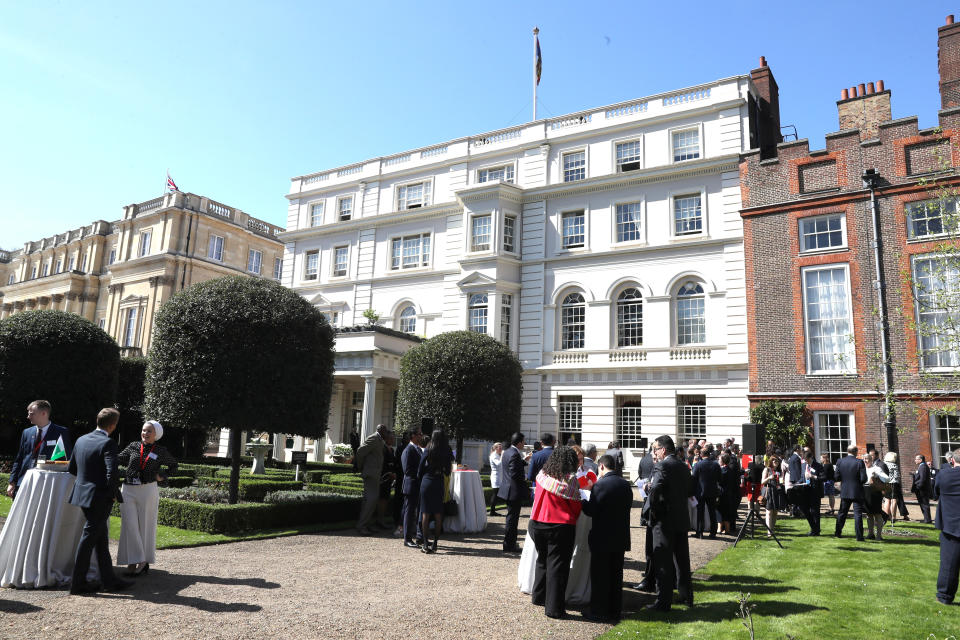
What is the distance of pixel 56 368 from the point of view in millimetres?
21984

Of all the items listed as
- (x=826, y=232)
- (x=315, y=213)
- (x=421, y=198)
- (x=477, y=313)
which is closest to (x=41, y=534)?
(x=477, y=313)

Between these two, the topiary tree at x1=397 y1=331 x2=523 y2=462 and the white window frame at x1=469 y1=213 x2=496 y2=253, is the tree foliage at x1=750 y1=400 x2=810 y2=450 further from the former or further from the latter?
the white window frame at x1=469 y1=213 x2=496 y2=253

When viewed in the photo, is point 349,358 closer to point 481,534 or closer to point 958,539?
point 481,534

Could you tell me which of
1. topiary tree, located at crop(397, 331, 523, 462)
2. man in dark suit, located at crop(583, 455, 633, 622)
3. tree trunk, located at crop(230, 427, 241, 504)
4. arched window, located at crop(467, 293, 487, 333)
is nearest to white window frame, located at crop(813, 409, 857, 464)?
topiary tree, located at crop(397, 331, 523, 462)

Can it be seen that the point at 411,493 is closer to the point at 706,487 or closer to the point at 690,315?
the point at 706,487

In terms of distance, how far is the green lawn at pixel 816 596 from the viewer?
6.66 metres

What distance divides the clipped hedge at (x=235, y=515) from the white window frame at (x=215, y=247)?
1637 inches

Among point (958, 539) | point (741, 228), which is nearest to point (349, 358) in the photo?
point (741, 228)

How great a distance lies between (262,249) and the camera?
5403 centimetres

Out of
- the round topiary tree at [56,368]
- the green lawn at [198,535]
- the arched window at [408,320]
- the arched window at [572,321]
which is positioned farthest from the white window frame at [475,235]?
the green lawn at [198,535]

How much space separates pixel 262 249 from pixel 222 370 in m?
43.4

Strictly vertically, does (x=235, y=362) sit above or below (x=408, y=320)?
below

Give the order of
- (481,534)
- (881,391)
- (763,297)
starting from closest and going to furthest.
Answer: (481,534) < (881,391) < (763,297)

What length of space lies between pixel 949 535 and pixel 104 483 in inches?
413
